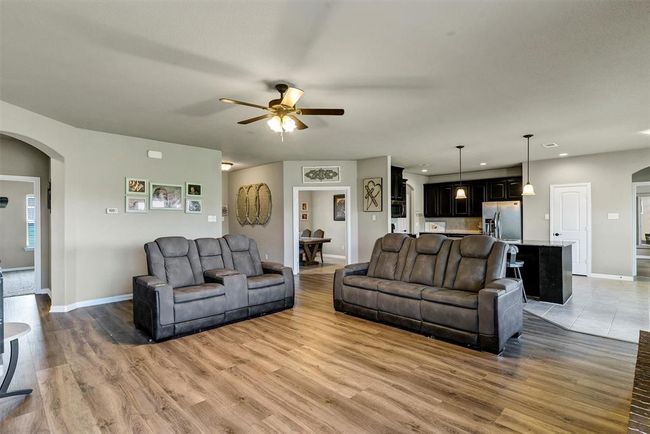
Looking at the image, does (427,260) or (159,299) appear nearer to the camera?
(159,299)

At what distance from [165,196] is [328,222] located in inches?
218

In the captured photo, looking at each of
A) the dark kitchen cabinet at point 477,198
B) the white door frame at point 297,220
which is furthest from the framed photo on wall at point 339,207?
the dark kitchen cabinet at point 477,198

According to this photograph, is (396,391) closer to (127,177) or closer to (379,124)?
(379,124)

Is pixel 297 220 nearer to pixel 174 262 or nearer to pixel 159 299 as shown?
pixel 174 262

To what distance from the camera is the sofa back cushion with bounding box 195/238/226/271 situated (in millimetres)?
4488

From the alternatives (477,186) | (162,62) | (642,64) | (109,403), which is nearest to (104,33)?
(162,62)

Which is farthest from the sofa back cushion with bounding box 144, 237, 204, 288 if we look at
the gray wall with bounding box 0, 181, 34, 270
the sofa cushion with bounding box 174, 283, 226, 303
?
the gray wall with bounding box 0, 181, 34, 270

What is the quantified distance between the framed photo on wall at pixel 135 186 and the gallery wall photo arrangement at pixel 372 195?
14.1 ft

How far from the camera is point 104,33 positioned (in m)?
2.35

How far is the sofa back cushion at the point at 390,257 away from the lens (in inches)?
174

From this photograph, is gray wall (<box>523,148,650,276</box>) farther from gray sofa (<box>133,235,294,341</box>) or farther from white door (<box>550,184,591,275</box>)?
gray sofa (<box>133,235,294,341</box>)

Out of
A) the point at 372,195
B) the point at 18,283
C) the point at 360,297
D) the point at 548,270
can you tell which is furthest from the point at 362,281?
the point at 18,283

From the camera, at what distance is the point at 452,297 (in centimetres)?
339

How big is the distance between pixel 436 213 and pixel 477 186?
142cm
